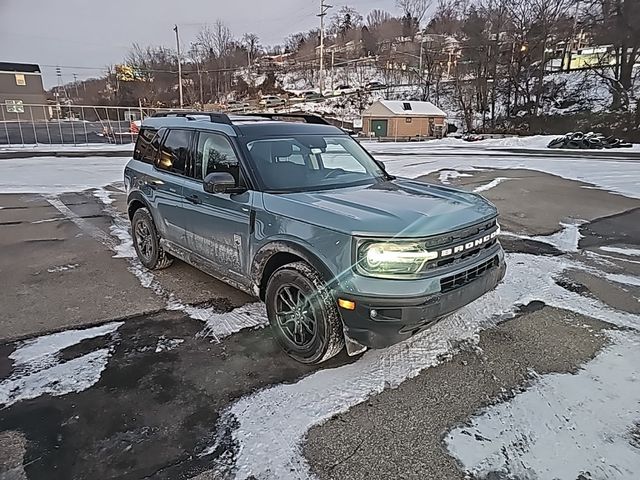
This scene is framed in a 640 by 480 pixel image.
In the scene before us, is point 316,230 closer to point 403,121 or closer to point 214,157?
point 214,157

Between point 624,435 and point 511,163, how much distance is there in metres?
18.3

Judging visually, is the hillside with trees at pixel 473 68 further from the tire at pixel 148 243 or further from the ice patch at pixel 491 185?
the tire at pixel 148 243

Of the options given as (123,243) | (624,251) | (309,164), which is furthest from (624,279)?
(123,243)

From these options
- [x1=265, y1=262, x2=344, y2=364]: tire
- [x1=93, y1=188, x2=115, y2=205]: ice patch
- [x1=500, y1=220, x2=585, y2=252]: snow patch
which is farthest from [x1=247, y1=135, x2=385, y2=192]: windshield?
[x1=93, y1=188, x2=115, y2=205]: ice patch

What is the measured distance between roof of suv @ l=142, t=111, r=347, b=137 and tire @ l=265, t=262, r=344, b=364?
1.43 m

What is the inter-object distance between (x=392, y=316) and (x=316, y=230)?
0.78 m

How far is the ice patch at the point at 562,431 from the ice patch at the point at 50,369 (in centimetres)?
257

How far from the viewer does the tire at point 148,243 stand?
5145 mm

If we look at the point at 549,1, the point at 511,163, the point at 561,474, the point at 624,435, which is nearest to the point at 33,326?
the point at 561,474

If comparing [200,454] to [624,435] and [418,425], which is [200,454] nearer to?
[418,425]

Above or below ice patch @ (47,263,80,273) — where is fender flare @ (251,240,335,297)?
above

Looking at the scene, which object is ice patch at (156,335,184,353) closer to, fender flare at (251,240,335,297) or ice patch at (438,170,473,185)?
fender flare at (251,240,335,297)

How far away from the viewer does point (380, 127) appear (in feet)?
147

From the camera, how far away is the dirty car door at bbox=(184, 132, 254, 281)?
3.69 m
